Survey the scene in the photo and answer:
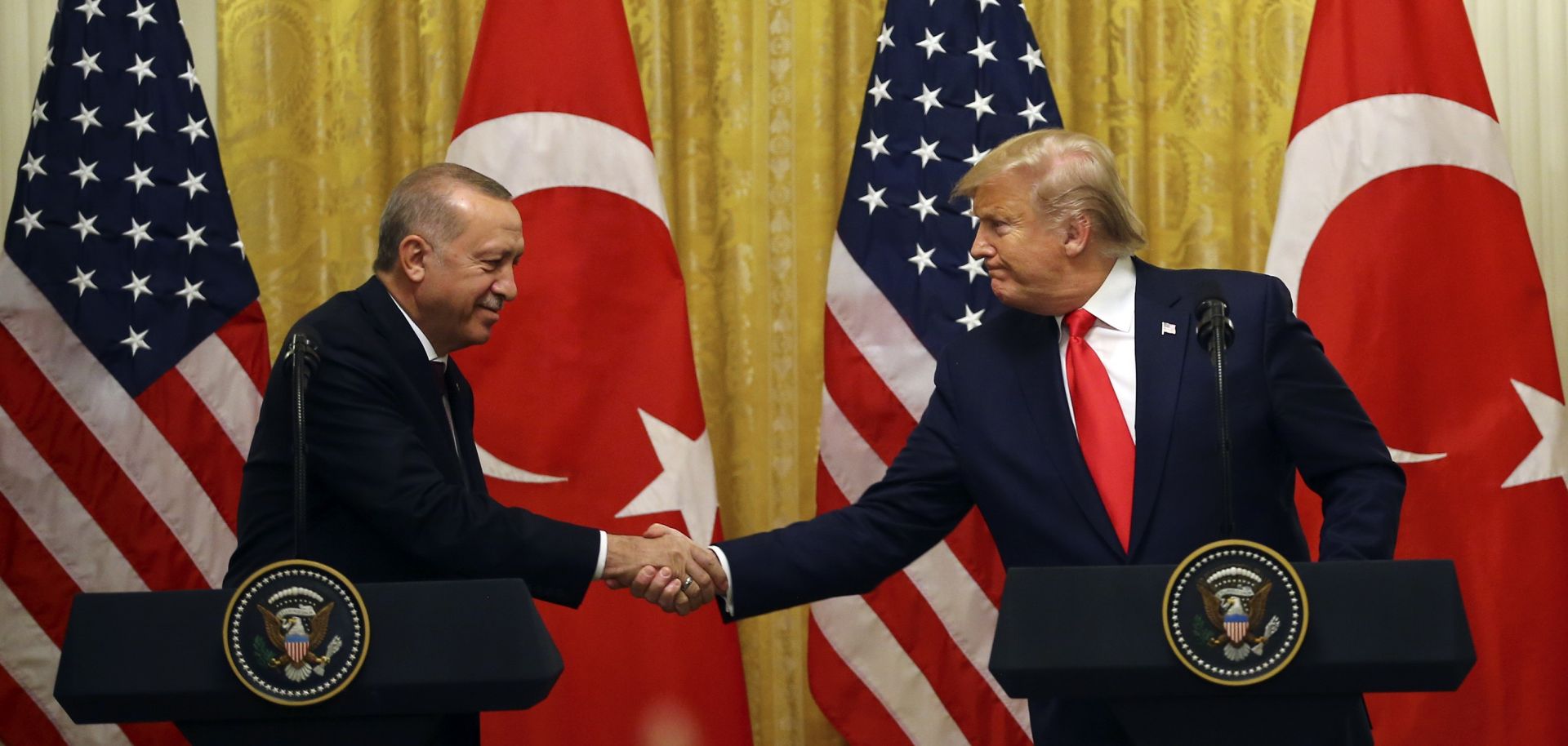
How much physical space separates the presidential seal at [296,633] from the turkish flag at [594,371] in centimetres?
203

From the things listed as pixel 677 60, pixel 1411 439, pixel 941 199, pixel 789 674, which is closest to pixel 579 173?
pixel 677 60

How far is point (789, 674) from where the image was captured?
4.75 meters

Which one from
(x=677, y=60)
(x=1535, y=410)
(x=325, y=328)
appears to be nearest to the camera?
(x=325, y=328)

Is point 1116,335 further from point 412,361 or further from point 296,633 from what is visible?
point 296,633

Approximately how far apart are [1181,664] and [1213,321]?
0.61 m

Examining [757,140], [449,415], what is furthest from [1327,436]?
[757,140]

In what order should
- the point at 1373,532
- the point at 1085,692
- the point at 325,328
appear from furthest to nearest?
the point at 325,328
the point at 1373,532
the point at 1085,692

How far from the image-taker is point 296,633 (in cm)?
217

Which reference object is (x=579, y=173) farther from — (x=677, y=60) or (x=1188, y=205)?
(x=1188, y=205)

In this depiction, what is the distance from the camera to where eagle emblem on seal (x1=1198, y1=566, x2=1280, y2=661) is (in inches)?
82.5

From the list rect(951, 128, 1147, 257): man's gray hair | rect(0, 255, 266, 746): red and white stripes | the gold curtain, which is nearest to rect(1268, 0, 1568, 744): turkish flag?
the gold curtain

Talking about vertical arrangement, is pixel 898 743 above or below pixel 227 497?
below

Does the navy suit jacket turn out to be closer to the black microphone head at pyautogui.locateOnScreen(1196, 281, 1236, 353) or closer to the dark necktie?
the black microphone head at pyautogui.locateOnScreen(1196, 281, 1236, 353)

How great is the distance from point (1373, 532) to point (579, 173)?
2.40m
